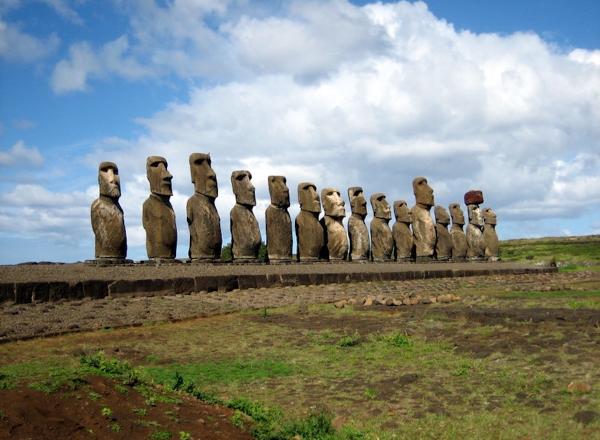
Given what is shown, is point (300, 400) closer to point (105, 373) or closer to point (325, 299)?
point (105, 373)

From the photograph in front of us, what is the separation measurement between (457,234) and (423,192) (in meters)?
3.54

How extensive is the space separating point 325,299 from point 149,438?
806cm

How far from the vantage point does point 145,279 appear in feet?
38.8

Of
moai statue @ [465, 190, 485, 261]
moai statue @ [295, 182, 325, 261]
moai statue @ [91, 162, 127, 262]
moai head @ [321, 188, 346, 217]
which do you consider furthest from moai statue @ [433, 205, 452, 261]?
moai statue @ [91, 162, 127, 262]

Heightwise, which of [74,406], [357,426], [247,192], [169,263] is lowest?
[357,426]

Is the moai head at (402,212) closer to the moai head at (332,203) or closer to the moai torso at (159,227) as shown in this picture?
the moai head at (332,203)

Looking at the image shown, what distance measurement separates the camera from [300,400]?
18.5ft

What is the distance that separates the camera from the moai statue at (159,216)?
1562 centimetres

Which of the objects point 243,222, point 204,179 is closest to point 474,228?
point 243,222

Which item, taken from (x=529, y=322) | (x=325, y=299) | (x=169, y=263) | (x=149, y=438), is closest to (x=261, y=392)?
(x=149, y=438)

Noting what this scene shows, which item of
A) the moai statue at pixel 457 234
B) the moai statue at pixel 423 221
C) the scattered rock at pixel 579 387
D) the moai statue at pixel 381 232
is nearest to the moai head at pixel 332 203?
the moai statue at pixel 381 232

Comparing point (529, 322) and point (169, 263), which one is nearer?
point (529, 322)

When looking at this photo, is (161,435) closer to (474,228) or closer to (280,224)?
(280,224)

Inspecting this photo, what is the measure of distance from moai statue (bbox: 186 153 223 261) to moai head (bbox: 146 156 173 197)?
1095 millimetres
